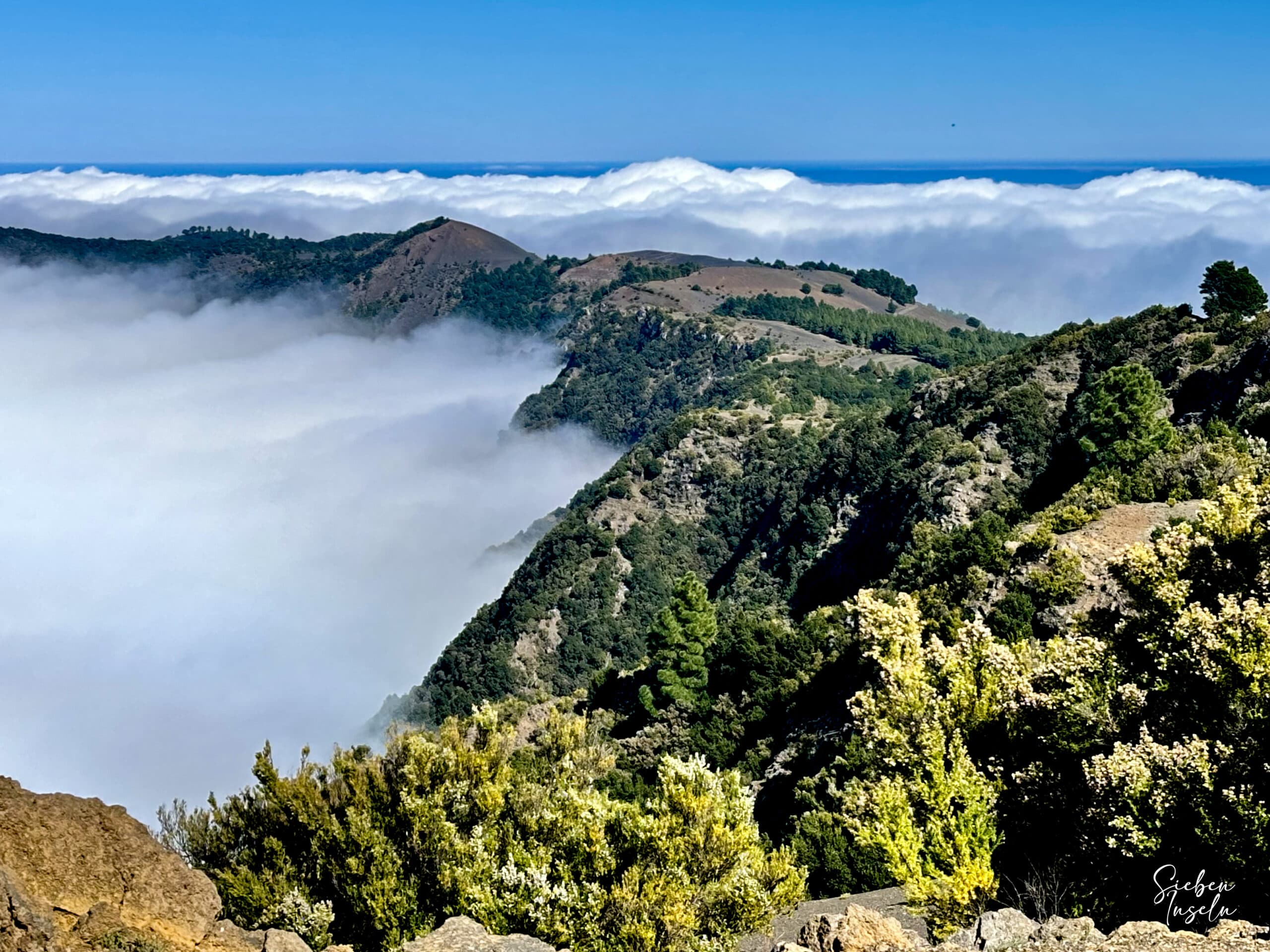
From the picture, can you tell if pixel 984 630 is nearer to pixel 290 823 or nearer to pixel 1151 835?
pixel 1151 835

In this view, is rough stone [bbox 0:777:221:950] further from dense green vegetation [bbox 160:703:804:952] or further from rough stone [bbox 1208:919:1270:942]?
rough stone [bbox 1208:919:1270:942]

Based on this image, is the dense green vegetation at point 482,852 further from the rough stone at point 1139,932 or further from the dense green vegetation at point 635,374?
the dense green vegetation at point 635,374

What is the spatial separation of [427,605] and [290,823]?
135 meters

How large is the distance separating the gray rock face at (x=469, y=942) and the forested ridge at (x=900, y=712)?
0.41 m

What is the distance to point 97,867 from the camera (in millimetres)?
15469

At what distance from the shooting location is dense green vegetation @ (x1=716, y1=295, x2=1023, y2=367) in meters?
136

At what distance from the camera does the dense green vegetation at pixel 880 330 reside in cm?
13638

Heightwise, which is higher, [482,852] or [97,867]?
[97,867]

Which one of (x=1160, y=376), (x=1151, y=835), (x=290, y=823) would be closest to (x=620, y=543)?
(x=1160, y=376)

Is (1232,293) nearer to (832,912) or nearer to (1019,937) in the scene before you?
(832,912)

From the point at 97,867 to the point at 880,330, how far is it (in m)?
143

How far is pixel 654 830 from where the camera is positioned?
18.3 meters

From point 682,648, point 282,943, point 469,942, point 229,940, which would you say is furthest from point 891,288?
point 229,940

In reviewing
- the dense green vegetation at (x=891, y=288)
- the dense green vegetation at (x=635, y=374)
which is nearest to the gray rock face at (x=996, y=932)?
the dense green vegetation at (x=635, y=374)
